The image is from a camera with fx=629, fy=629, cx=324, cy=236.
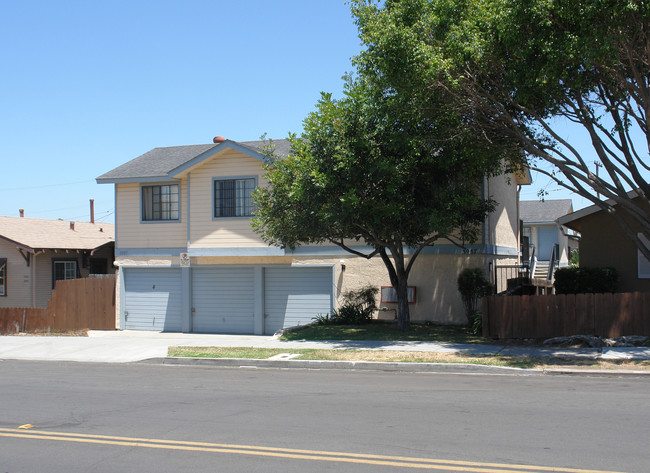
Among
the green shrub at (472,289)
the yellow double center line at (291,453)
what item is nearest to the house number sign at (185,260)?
the green shrub at (472,289)

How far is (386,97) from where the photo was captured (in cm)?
1575

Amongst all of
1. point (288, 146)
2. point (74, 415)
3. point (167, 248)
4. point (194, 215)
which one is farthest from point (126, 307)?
point (74, 415)

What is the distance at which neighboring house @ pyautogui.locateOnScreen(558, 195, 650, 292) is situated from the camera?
19312mm

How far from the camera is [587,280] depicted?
63.2ft

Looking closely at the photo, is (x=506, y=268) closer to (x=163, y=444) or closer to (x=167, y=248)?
(x=167, y=248)

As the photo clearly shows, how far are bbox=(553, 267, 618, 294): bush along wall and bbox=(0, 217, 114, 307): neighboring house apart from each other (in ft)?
61.7

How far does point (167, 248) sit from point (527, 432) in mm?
17244

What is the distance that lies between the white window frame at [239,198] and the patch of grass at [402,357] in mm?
6269

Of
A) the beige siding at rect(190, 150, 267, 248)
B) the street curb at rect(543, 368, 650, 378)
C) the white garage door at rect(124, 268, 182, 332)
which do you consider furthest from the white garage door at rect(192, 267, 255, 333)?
the street curb at rect(543, 368, 650, 378)

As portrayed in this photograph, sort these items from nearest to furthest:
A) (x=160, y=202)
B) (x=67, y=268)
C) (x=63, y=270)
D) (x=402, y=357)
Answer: (x=402, y=357)
(x=160, y=202)
(x=63, y=270)
(x=67, y=268)

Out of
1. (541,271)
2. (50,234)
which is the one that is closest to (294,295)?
(50,234)

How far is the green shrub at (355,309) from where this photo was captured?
20.0 metres

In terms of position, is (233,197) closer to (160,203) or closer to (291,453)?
(160,203)

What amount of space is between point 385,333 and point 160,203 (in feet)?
33.2
